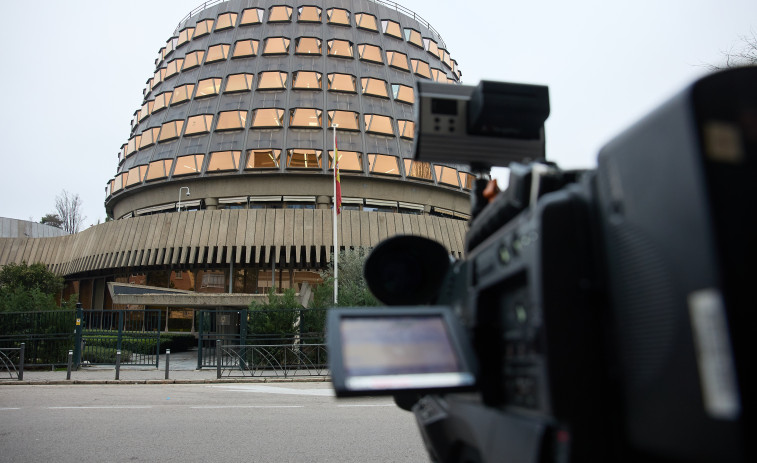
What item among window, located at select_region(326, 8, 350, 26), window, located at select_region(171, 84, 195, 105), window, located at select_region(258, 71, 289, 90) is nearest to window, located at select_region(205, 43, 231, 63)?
window, located at select_region(171, 84, 195, 105)

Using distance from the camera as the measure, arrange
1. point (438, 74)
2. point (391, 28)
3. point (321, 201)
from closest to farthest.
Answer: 1. point (321, 201)
2. point (391, 28)
3. point (438, 74)

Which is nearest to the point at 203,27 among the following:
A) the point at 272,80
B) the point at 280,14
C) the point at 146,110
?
the point at 280,14

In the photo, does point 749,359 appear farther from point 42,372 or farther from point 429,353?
point 42,372

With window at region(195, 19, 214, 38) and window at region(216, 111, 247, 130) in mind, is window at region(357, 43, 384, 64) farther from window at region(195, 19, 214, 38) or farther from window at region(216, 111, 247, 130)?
window at region(195, 19, 214, 38)

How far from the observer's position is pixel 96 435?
6.76 metres

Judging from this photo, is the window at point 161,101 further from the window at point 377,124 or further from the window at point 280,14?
the window at point 377,124

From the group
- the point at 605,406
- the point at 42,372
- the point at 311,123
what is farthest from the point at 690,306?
the point at 311,123

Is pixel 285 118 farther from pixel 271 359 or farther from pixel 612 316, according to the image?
pixel 612 316

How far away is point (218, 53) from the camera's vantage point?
4428 cm

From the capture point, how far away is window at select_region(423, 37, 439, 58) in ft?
162

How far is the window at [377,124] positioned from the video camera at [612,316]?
38.7m

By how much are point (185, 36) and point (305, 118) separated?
1737 centimetres

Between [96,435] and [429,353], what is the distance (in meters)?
6.63

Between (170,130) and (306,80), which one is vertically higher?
(306,80)
